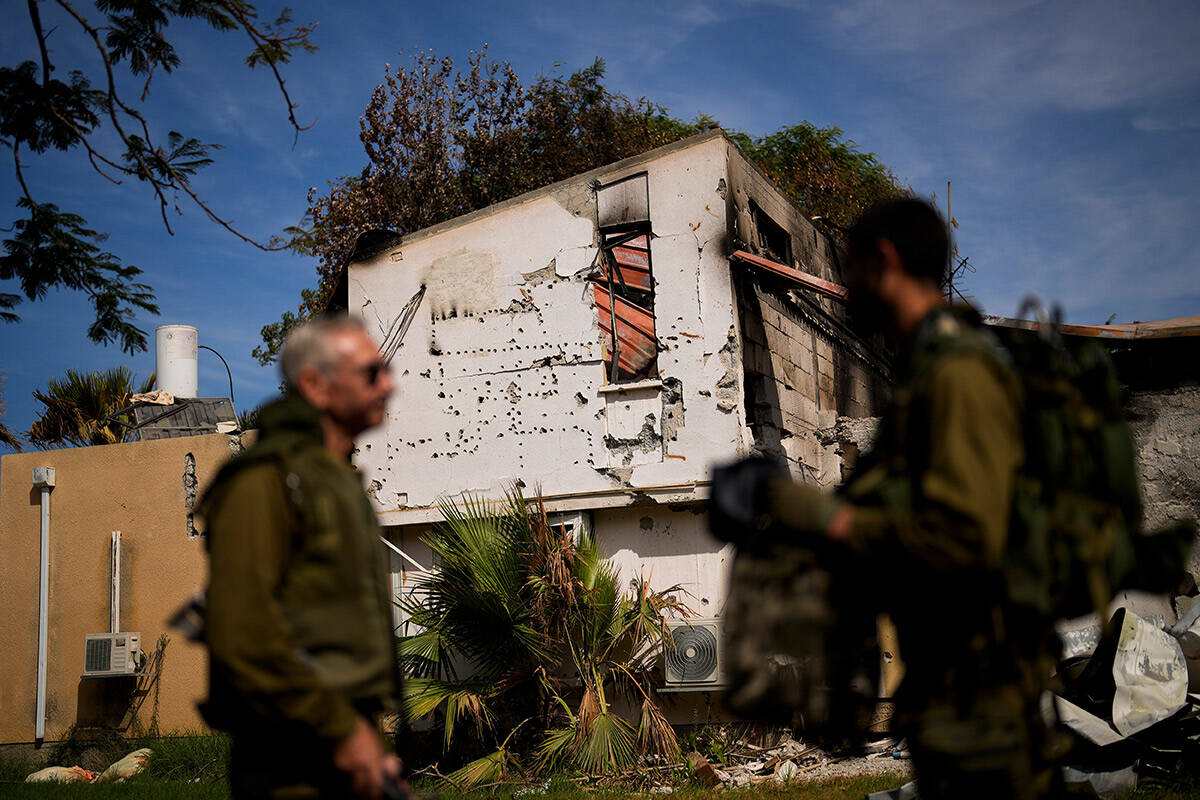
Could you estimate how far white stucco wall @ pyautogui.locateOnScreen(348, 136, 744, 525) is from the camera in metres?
10.6

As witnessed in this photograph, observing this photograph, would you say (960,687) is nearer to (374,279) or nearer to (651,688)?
(651,688)

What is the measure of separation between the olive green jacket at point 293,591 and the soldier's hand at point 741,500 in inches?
33.5

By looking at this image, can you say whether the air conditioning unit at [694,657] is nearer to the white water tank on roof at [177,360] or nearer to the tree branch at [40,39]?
the tree branch at [40,39]

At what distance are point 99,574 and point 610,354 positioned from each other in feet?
24.9

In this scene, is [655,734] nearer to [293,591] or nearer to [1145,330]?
[1145,330]

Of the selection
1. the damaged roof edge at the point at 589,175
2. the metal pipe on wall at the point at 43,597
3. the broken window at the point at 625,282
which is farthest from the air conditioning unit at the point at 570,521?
the metal pipe on wall at the point at 43,597

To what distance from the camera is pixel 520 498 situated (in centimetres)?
964

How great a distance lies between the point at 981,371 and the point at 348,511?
145cm

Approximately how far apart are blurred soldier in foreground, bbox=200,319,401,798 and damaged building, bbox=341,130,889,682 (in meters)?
7.94

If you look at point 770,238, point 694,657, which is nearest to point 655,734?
point 694,657

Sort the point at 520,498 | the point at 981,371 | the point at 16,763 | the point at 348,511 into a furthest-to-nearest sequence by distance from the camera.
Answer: the point at 16,763 < the point at 520,498 < the point at 348,511 < the point at 981,371

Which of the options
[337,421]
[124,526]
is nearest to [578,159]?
[124,526]

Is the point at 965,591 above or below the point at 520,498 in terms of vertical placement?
below

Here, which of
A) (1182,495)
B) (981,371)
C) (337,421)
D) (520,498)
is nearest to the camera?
(981,371)
